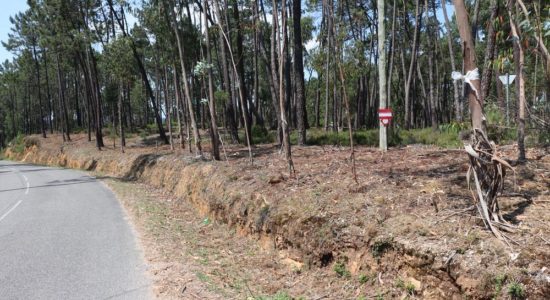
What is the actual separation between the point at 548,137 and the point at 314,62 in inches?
806

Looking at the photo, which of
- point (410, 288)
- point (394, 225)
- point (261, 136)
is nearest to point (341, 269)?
point (394, 225)

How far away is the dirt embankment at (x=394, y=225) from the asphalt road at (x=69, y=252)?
8.08ft

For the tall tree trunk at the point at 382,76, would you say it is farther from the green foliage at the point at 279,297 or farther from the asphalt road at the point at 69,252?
the asphalt road at the point at 69,252

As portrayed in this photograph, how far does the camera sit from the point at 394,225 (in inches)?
240

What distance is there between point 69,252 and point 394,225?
21.0ft

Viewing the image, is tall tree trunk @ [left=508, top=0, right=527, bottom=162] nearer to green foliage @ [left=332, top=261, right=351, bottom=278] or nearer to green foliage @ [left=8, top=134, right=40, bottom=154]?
green foliage @ [left=332, top=261, right=351, bottom=278]

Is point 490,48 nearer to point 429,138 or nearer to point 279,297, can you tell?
point 279,297

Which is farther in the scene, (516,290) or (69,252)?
(69,252)

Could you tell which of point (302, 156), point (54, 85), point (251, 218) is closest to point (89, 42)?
point (302, 156)

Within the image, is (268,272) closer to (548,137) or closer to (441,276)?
(441,276)

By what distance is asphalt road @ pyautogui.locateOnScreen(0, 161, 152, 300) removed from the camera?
6613 millimetres

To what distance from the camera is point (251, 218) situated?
938 centimetres

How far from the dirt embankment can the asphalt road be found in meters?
2.46

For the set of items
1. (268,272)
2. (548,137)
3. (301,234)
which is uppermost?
(548,137)
